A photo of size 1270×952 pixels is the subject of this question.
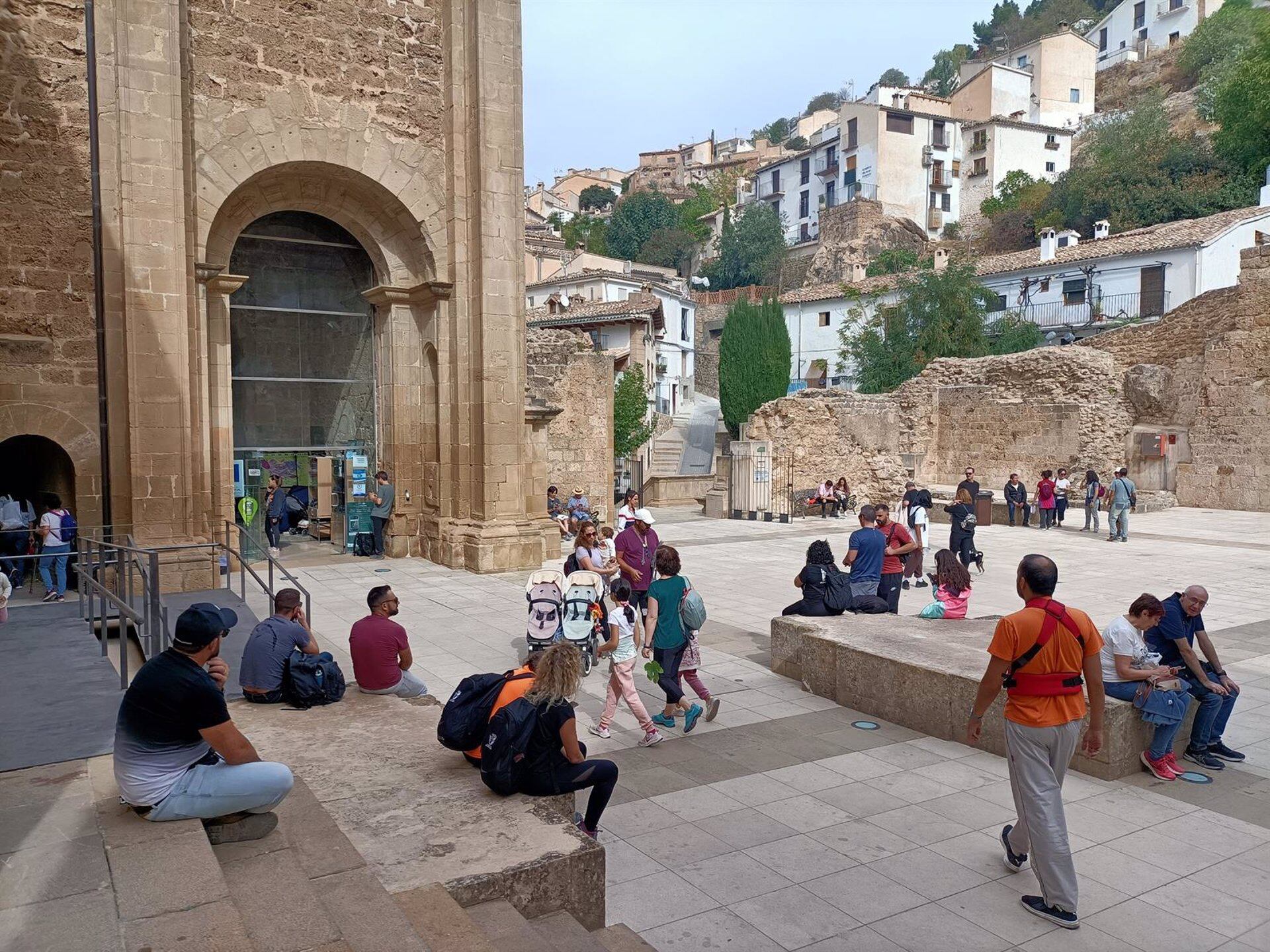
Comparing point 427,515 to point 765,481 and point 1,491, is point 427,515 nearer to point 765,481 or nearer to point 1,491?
point 1,491

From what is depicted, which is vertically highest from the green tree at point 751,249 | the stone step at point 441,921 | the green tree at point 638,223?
the green tree at point 638,223

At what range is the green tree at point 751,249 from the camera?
2749 inches

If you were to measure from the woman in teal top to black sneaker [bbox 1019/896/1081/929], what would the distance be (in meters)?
3.07

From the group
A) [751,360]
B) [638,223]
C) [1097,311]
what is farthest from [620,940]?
[638,223]

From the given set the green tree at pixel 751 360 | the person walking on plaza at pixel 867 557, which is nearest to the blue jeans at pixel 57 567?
the person walking on plaza at pixel 867 557

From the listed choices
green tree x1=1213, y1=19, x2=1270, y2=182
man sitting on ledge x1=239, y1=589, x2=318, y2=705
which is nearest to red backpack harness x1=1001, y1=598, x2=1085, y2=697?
man sitting on ledge x1=239, y1=589, x2=318, y2=705

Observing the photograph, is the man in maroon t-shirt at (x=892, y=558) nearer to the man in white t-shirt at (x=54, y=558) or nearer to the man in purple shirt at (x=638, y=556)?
the man in purple shirt at (x=638, y=556)

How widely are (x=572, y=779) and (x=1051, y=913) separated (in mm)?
2411

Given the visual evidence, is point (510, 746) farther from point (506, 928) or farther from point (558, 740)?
point (506, 928)

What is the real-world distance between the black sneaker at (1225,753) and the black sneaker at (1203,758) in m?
0.09

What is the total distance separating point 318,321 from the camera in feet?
56.0

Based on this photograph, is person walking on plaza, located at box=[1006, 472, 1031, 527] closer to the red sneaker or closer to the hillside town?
the hillside town

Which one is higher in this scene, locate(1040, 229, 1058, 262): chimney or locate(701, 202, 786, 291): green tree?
locate(701, 202, 786, 291): green tree

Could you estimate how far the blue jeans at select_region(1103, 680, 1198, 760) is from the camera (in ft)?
20.8
